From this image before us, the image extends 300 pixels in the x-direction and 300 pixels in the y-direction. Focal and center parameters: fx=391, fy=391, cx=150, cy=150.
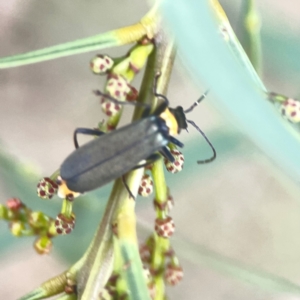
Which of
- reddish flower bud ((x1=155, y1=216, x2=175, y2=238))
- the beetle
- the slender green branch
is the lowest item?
reddish flower bud ((x1=155, y1=216, x2=175, y2=238))

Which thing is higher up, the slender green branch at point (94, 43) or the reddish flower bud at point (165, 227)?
the slender green branch at point (94, 43)

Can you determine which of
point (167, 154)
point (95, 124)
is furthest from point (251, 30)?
A: point (95, 124)

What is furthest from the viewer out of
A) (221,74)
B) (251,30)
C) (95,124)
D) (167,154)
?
(95,124)

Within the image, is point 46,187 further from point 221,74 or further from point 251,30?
point 251,30

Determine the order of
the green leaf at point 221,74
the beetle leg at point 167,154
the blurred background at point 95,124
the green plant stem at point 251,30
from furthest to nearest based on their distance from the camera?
the blurred background at point 95,124 → the green plant stem at point 251,30 → the beetle leg at point 167,154 → the green leaf at point 221,74

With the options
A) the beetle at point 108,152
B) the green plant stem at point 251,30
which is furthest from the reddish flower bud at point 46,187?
the green plant stem at point 251,30

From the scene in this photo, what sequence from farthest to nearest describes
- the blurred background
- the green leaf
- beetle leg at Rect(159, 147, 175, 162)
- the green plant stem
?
the blurred background, the green plant stem, beetle leg at Rect(159, 147, 175, 162), the green leaf

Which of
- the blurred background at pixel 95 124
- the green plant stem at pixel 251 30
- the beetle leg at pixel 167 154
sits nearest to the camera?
the beetle leg at pixel 167 154

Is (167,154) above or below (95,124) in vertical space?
below

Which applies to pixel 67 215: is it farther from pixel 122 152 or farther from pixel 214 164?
pixel 214 164

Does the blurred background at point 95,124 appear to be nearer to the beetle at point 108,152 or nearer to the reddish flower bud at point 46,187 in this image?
the beetle at point 108,152

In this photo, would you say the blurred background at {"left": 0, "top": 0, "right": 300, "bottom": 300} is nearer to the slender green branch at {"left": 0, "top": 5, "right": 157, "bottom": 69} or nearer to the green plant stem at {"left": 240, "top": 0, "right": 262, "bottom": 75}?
the green plant stem at {"left": 240, "top": 0, "right": 262, "bottom": 75}

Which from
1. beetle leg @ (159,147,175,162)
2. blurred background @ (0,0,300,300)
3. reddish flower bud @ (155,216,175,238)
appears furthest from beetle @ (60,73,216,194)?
blurred background @ (0,0,300,300)

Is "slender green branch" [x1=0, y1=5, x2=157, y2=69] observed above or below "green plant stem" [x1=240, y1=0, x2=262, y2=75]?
below
